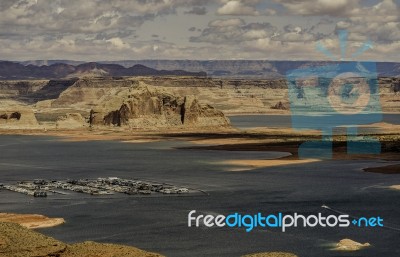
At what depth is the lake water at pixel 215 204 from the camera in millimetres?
84000

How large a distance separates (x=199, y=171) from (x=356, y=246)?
8301cm

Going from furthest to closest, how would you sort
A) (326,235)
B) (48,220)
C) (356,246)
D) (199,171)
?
(199,171) → (48,220) → (326,235) → (356,246)

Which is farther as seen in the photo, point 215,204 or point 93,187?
point 93,187

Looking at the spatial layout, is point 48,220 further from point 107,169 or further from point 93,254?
point 107,169

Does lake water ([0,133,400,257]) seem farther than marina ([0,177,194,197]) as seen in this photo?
No

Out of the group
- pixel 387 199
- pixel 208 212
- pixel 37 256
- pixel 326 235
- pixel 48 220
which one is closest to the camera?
pixel 37 256

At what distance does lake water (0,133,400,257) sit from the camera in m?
84.0

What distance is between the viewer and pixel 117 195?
123 metres

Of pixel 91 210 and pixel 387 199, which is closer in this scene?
pixel 91 210

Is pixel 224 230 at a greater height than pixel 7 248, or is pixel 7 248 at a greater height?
pixel 7 248

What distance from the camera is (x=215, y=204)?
112 m

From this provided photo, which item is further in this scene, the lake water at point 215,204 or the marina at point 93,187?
the marina at point 93,187

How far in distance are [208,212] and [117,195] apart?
2281 cm

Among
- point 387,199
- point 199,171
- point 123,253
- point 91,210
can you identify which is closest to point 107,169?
point 199,171
